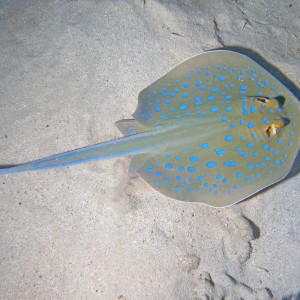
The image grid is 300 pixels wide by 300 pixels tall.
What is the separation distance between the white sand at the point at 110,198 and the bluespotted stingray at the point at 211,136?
0.49m

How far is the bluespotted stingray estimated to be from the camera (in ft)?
8.21

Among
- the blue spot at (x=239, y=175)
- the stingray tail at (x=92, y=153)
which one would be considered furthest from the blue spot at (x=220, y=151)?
the stingray tail at (x=92, y=153)

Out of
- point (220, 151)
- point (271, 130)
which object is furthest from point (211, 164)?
point (271, 130)

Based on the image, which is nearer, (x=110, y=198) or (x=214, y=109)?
(x=214, y=109)

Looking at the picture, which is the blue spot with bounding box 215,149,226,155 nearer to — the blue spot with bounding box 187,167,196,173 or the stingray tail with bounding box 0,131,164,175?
the blue spot with bounding box 187,167,196,173

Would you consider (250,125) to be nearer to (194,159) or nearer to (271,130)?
(271,130)

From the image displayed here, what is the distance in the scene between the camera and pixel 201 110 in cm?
271

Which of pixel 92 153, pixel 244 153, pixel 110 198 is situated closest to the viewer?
pixel 92 153

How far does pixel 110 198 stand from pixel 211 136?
133 cm

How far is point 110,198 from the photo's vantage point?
9.73 ft

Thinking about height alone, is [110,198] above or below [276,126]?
below

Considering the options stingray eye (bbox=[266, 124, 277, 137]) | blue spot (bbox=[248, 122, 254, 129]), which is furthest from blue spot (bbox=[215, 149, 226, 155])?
stingray eye (bbox=[266, 124, 277, 137])

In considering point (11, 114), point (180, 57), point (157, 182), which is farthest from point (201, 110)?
point (11, 114)

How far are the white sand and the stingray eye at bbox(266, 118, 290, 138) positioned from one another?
88cm
